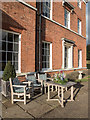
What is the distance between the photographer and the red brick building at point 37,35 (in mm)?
5156

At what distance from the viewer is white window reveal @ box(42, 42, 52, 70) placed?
7539 mm

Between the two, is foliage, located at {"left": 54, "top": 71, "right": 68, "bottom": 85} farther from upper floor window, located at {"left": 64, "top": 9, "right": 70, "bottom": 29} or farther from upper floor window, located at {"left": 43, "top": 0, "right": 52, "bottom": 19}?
upper floor window, located at {"left": 64, "top": 9, "right": 70, "bottom": 29}

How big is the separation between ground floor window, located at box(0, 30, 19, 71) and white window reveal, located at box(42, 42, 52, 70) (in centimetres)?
248

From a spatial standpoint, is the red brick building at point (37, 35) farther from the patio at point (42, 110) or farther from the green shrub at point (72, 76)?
the patio at point (42, 110)

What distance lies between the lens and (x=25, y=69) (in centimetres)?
561

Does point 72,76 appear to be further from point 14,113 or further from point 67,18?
point 14,113

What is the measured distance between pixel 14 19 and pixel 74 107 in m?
5.08

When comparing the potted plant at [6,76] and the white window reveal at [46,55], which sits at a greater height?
the white window reveal at [46,55]

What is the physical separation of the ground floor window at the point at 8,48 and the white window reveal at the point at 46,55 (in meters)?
2.48

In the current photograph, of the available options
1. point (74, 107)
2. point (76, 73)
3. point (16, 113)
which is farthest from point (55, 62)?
point (16, 113)

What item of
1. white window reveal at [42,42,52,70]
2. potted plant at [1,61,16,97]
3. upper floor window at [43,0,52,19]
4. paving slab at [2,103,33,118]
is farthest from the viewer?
upper floor window at [43,0,52,19]

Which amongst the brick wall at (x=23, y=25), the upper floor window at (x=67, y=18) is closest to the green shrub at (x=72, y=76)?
the brick wall at (x=23, y=25)

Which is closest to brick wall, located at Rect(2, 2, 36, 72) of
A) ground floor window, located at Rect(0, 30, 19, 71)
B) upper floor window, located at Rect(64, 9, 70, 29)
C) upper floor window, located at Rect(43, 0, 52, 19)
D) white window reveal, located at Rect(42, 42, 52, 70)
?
ground floor window, located at Rect(0, 30, 19, 71)

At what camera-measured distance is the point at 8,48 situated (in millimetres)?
5305
